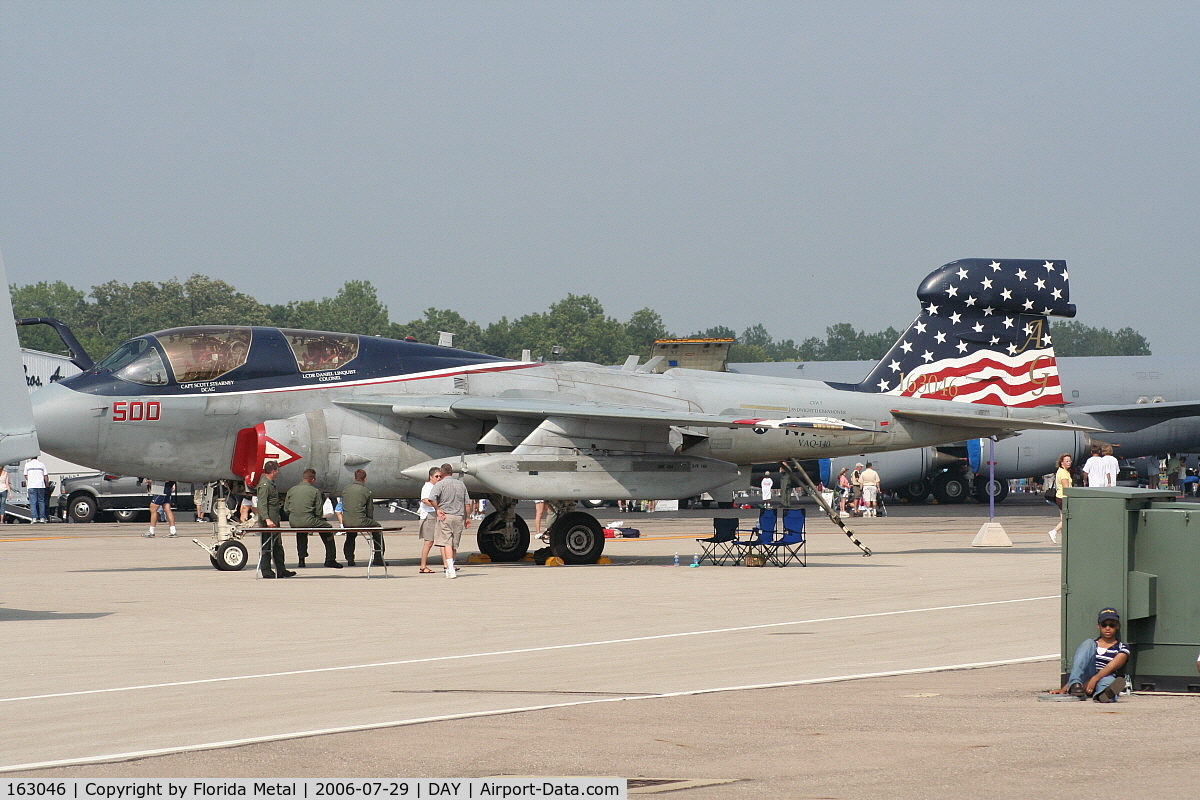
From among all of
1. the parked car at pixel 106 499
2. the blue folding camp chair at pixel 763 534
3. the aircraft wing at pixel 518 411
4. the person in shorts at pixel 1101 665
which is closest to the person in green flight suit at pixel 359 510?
the aircraft wing at pixel 518 411

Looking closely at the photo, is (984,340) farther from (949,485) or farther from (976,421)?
(949,485)

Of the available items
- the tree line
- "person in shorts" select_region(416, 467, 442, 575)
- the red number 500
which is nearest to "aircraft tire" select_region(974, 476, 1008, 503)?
"person in shorts" select_region(416, 467, 442, 575)

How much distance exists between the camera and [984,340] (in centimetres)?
2234

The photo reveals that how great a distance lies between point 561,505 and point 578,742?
13.4 meters

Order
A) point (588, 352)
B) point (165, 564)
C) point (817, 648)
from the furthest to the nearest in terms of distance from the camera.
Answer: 1. point (588, 352)
2. point (165, 564)
3. point (817, 648)

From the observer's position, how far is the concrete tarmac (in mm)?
6258

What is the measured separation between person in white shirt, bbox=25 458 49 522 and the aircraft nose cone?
54.8 ft

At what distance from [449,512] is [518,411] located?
6.54ft

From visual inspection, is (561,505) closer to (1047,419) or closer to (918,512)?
(1047,419)

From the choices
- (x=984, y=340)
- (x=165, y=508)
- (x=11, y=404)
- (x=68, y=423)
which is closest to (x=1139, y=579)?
(x=11, y=404)

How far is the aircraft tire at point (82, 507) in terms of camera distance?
34188 millimetres

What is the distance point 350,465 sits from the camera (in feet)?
62.1

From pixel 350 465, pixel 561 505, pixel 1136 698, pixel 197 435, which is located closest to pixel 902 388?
pixel 561 505

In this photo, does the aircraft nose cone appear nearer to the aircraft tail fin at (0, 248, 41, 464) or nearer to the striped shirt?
the aircraft tail fin at (0, 248, 41, 464)
